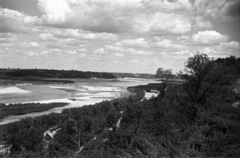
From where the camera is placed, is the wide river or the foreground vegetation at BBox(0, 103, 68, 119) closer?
the foreground vegetation at BBox(0, 103, 68, 119)

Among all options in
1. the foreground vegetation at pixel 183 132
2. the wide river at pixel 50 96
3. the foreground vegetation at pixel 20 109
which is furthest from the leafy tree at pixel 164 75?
the foreground vegetation at pixel 20 109

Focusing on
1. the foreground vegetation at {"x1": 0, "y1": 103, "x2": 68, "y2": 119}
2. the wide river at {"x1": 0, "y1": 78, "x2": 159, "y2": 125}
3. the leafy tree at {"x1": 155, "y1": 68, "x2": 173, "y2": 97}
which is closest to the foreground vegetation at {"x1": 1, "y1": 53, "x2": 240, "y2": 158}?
the leafy tree at {"x1": 155, "y1": 68, "x2": 173, "y2": 97}

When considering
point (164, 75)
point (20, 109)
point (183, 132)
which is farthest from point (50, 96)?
point (183, 132)

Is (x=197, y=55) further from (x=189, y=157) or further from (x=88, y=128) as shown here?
(x=88, y=128)

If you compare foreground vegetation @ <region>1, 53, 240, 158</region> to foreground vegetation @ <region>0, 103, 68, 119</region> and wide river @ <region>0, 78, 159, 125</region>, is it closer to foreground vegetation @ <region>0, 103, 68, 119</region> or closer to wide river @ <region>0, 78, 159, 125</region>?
foreground vegetation @ <region>0, 103, 68, 119</region>

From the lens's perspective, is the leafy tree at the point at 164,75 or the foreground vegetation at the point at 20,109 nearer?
the leafy tree at the point at 164,75

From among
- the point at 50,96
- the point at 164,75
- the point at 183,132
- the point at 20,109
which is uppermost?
the point at 164,75

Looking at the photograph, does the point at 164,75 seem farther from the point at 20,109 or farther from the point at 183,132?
the point at 20,109

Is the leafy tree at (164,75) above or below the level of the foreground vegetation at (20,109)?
above

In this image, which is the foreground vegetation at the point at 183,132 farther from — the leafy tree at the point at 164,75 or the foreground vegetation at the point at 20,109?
the foreground vegetation at the point at 20,109

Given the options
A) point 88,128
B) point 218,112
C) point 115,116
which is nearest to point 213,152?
point 218,112

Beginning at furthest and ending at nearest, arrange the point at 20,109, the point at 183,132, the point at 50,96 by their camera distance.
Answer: the point at 50,96
the point at 20,109
the point at 183,132
